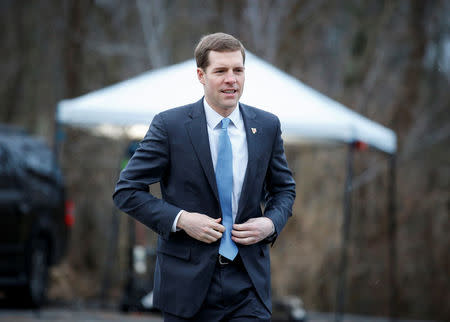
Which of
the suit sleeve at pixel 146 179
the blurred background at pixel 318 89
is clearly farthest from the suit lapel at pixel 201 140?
the blurred background at pixel 318 89

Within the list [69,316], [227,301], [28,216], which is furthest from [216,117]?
[69,316]

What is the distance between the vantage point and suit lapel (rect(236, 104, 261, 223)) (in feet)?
11.1

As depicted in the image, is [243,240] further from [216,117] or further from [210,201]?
[216,117]

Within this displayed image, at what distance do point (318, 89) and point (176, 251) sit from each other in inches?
471

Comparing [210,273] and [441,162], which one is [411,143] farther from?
[210,273]

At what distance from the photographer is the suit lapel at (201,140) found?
131 inches

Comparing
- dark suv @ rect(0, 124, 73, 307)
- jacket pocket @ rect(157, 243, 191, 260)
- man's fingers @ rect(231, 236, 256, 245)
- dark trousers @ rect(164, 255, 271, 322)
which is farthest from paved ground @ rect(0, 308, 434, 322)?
man's fingers @ rect(231, 236, 256, 245)

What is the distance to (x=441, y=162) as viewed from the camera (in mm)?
15422

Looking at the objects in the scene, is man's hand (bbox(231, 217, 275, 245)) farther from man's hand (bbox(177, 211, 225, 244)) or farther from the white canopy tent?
the white canopy tent

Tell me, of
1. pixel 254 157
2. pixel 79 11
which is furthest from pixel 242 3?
pixel 254 157

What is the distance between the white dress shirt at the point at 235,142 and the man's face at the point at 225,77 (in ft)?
0.23

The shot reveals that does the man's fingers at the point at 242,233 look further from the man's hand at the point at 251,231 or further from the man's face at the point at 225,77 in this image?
the man's face at the point at 225,77

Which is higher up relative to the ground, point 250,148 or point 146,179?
point 250,148

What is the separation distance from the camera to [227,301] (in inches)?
130
